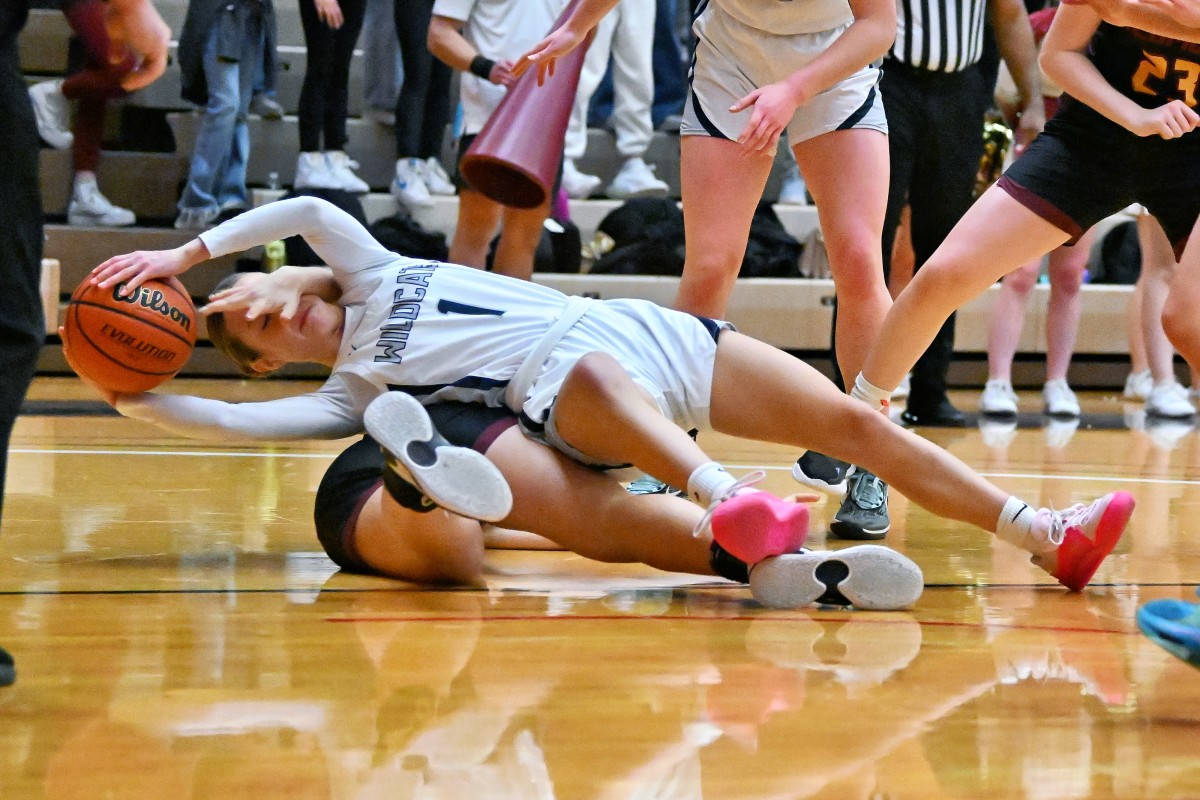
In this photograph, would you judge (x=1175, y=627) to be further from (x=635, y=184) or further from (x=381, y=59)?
(x=381, y=59)

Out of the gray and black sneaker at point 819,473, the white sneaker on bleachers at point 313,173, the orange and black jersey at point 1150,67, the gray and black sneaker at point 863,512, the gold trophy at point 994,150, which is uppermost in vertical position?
the orange and black jersey at point 1150,67

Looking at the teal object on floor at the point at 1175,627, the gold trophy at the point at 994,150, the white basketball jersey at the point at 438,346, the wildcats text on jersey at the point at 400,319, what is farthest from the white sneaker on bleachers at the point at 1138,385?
the teal object on floor at the point at 1175,627

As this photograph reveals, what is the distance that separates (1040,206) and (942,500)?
0.76 metres

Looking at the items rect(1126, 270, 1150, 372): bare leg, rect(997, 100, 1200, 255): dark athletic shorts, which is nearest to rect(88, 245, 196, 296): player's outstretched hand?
rect(997, 100, 1200, 255): dark athletic shorts

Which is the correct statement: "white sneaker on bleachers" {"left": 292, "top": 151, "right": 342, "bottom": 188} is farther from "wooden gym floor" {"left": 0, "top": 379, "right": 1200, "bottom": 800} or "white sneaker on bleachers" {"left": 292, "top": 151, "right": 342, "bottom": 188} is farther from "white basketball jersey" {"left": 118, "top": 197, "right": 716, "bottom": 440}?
"white basketball jersey" {"left": 118, "top": 197, "right": 716, "bottom": 440}

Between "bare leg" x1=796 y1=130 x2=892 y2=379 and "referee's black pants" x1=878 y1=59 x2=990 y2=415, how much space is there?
1.40 meters

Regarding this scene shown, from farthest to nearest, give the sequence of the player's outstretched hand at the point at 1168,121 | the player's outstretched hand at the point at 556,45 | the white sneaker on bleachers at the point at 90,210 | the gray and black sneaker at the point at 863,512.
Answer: the white sneaker on bleachers at the point at 90,210, the player's outstretched hand at the point at 556,45, the gray and black sneaker at the point at 863,512, the player's outstretched hand at the point at 1168,121

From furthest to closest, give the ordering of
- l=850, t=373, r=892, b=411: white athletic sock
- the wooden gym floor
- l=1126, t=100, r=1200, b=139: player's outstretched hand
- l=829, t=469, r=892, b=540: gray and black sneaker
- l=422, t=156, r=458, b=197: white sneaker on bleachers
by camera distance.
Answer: l=422, t=156, r=458, b=197: white sneaker on bleachers → l=829, t=469, r=892, b=540: gray and black sneaker → l=850, t=373, r=892, b=411: white athletic sock → l=1126, t=100, r=1200, b=139: player's outstretched hand → the wooden gym floor

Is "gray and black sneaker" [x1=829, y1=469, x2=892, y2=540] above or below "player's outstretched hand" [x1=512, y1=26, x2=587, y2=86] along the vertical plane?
below

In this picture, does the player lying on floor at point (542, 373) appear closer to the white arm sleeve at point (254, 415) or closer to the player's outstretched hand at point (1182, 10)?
the white arm sleeve at point (254, 415)

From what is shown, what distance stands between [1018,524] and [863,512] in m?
0.72

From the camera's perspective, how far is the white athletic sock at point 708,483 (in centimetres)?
250

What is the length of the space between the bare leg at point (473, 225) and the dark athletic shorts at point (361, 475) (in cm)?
308

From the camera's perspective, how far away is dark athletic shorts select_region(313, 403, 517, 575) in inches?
112
